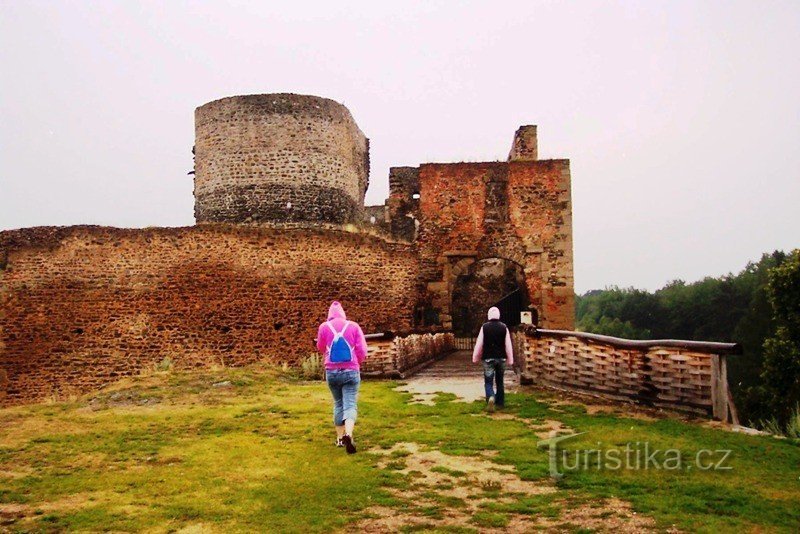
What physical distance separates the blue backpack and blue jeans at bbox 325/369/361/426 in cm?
14

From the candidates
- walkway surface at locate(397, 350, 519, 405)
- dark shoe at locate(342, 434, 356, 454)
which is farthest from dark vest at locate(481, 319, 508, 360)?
dark shoe at locate(342, 434, 356, 454)

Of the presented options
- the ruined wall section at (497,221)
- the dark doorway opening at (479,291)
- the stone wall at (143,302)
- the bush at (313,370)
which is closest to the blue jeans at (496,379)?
the bush at (313,370)

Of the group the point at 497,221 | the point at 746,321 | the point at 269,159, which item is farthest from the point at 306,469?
the point at 746,321

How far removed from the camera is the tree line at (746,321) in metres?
23.4

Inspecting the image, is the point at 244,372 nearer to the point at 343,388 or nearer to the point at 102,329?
the point at 102,329

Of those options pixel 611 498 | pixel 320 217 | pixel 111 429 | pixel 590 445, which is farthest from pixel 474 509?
pixel 320 217

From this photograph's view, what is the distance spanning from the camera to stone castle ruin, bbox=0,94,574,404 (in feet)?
65.5

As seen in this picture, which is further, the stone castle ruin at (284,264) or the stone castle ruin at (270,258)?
the stone castle ruin at (270,258)

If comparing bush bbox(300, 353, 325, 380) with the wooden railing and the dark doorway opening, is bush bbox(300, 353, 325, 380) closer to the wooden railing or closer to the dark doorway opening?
the wooden railing

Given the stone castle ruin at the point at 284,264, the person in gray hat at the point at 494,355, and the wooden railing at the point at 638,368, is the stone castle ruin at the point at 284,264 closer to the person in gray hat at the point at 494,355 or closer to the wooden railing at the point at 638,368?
the wooden railing at the point at 638,368

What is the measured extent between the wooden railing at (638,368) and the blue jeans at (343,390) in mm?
3916

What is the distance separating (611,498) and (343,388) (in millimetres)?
3524

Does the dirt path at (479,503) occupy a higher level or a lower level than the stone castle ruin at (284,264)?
lower

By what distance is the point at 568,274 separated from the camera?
23.7 m
